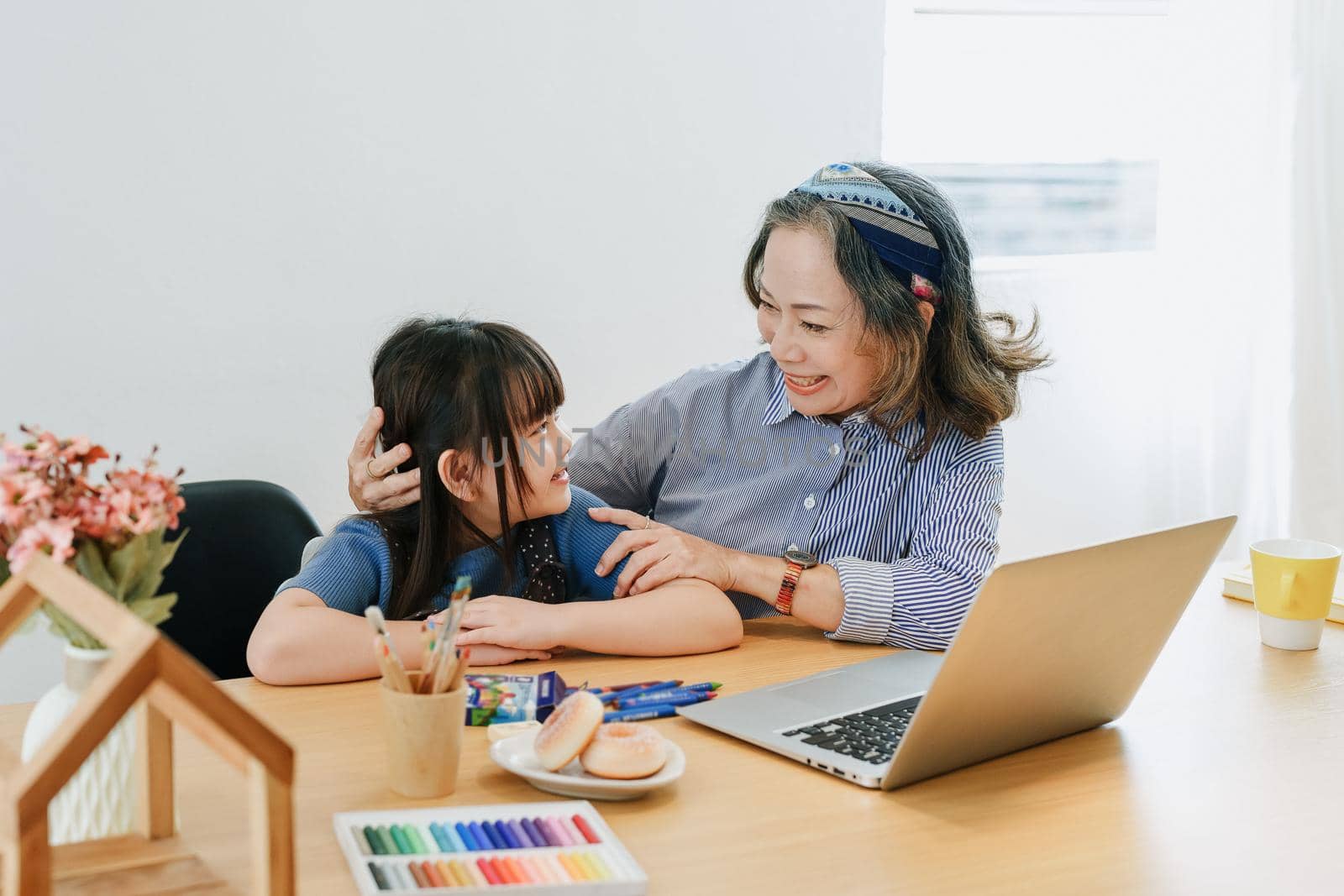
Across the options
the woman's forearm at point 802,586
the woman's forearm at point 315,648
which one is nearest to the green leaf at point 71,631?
the woman's forearm at point 315,648

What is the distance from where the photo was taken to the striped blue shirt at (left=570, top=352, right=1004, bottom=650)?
151 cm

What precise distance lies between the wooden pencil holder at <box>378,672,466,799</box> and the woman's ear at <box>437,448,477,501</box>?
504 mm

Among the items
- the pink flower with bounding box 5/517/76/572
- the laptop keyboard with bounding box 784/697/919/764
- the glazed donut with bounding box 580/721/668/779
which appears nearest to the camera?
the pink flower with bounding box 5/517/76/572

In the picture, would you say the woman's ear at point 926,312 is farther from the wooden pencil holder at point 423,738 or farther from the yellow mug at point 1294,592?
the wooden pencil holder at point 423,738

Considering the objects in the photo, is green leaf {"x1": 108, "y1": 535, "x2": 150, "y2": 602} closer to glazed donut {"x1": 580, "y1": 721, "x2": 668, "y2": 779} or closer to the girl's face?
glazed donut {"x1": 580, "y1": 721, "x2": 668, "y2": 779}

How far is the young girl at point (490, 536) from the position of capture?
137cm

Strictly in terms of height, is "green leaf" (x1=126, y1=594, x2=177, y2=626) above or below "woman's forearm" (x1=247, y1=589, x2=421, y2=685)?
above

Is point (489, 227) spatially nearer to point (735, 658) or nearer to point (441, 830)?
point (735, 658)

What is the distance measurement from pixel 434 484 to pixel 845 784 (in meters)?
0.67

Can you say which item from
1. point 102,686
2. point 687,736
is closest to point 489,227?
point 687,736

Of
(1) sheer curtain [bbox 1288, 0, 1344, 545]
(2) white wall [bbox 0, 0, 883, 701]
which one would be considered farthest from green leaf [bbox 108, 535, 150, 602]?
(1) sheer curtain [bbox 1288, 0, 1344, 545]

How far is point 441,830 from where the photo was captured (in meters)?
0.93

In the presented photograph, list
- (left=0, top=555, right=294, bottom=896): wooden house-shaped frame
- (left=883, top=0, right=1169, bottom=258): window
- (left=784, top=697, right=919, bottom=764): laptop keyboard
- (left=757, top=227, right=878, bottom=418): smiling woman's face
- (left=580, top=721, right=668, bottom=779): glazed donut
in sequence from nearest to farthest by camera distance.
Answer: (left=0, top=555, right=294, bottom=896): wooden house-shaped frame → (left=580, top=721, right=668, bottom=779): glazed donut → (left=784, top=697, right=919, bottom=764): laptop keyboard → (left=757, top=227, right=878, bottom=418): smiling woman's face → (left=883, top=0, right=1169, bottom=258): window

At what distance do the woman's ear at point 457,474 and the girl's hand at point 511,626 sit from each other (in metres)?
0.19
